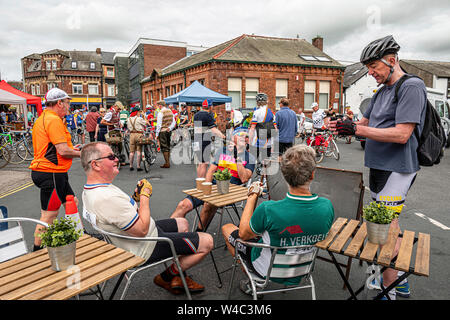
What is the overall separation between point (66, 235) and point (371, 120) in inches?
97.3

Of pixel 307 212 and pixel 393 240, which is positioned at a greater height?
pixel 307 212

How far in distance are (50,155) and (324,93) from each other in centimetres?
2377

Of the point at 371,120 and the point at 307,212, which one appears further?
the point at 371,120

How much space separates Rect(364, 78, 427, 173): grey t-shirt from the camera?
6.99ft

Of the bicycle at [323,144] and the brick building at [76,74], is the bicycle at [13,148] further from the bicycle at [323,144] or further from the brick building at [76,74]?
the brick building at [76,74]

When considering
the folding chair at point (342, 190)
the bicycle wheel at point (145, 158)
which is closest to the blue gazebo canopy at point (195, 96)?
the bicycle wheel at point (145, 158)

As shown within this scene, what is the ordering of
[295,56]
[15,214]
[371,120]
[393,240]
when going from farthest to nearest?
[295,56], [15,214], [371,120], [393,240]

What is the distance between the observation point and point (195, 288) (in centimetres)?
270

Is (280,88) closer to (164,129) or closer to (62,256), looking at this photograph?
(164,129)

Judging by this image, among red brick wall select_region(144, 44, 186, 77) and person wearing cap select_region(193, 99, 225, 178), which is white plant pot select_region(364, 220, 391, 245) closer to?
person wearing cap select_region(193, 99, 225, 178)

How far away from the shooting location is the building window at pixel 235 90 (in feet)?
68.8
